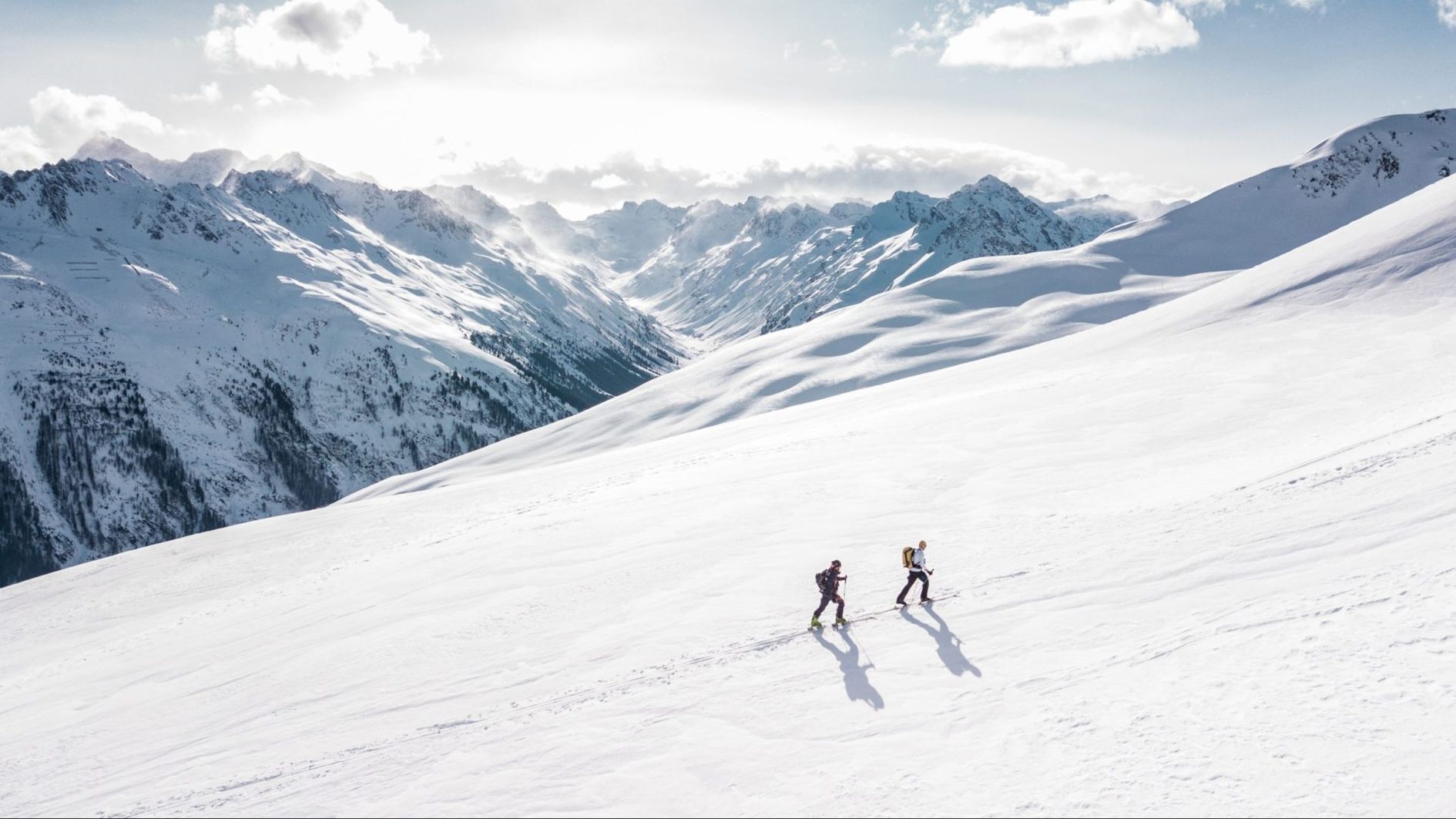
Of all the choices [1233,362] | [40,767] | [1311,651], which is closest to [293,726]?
[40,767]

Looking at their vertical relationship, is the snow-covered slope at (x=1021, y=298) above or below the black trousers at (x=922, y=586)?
above

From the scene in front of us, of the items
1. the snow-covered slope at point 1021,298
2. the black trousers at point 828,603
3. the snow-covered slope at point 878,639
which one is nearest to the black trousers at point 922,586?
the snow-covered slope at point 878,639

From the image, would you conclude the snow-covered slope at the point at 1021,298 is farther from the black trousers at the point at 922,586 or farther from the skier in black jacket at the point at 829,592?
the skier in black jacket at the point at 829,592

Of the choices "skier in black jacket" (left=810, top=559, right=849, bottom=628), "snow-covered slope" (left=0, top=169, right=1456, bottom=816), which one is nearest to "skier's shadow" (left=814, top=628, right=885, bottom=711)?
"snow-covered slope" (left=0, top=169, right=1456, bottom=816)

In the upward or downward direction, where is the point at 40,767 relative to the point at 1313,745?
upward

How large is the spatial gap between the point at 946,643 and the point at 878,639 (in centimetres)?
142

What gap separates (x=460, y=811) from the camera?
11336mm

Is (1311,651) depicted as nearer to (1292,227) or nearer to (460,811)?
(460,811)

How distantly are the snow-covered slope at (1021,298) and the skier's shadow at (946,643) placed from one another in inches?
2265

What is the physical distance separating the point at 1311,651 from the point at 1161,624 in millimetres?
2178

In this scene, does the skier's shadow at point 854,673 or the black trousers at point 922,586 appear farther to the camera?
the black trousers at point 922,586

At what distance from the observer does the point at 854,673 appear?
46.5 feet

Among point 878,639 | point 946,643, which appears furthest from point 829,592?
point 946,643

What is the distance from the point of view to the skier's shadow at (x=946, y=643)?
538 inches
